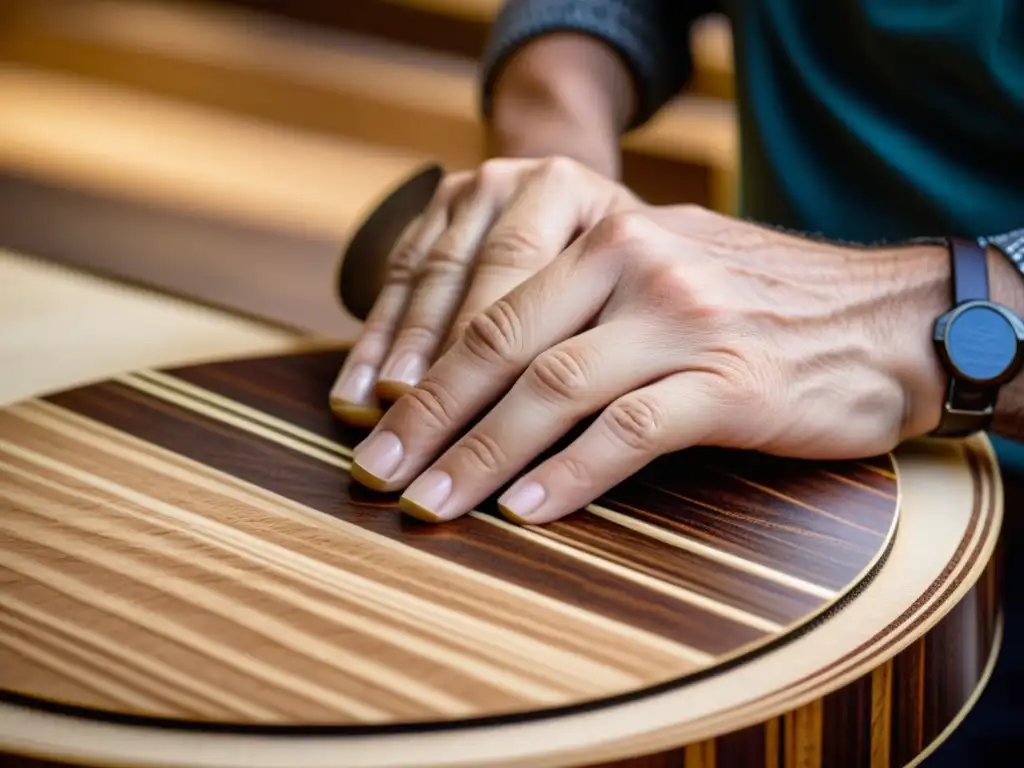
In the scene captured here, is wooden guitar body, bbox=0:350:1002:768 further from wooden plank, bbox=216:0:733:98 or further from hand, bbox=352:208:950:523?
wooden plank, bbox=216:0:733:98

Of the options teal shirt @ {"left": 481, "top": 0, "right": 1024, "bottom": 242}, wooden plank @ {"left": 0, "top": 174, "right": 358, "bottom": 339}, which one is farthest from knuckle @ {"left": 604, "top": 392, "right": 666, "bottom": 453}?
wooden plank @ {"left": 0, "top": 174, "right": 358, "bottom": 339}

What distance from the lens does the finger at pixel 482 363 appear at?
69 cm

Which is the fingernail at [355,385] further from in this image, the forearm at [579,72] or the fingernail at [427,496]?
the forearm at [579,72]

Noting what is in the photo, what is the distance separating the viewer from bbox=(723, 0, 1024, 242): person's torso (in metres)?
0.92

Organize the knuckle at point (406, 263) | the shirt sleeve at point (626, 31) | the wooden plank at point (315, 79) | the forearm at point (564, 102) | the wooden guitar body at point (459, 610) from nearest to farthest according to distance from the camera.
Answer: the wooden guitar body at point (459, 610) < the knuckle at point (406, 263) < the forearm at point (564, 102) < the shirt sleeve at point (626, 31) < the wooden plank at point (315, 79)

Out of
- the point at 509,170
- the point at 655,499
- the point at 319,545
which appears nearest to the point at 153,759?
the point at 319,545

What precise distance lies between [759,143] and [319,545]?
0.66m

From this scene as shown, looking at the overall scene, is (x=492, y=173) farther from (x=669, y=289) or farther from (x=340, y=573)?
(x=340, y=573)

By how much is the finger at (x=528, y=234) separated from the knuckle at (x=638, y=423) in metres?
0.13

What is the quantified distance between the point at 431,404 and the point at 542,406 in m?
0.07

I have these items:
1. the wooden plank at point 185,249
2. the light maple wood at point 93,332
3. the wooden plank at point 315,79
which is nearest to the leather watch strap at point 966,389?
the light maple wood at point 93,332

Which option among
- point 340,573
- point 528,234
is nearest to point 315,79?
point 528,234

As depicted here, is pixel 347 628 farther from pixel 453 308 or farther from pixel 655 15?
pixel 655 15

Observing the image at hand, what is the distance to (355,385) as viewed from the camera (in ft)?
2.55
